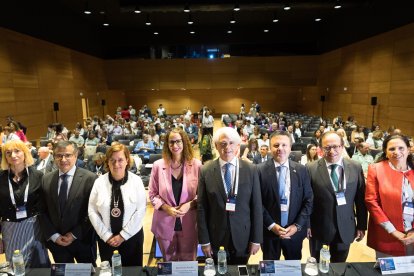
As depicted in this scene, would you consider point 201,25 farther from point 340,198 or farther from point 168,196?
point 340,198

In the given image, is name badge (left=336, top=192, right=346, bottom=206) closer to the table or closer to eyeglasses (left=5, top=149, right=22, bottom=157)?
the table

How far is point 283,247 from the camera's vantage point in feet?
8.45

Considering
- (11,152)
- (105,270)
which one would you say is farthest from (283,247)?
(11,152)

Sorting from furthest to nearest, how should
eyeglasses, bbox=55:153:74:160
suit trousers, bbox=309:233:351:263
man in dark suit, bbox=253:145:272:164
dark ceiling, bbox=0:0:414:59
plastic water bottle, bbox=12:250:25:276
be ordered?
dark ceiling, bbox=0:0:414:59, man in dark suit, bbox=253:145:272:164, suit trousers, bbox=309:233:351:263, eyeglasses, bbox=55:153:74:160, plastic water bottle, bbox=12:250:25:276

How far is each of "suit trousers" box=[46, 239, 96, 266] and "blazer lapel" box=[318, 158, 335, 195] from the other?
2186mm

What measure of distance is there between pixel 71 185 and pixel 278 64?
20.0m

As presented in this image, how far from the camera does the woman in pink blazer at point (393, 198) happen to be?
7.68 ft

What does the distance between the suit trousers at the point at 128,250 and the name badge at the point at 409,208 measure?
7.47 ft

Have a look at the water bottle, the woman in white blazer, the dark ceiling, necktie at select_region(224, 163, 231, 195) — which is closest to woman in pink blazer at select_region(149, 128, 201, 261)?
the woman in white blazer

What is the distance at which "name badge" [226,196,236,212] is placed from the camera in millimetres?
2301

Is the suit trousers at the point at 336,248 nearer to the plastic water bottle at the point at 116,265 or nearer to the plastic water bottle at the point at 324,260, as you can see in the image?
the plastic water bottle at the point at 324,260

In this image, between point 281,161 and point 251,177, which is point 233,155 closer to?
point 251,177

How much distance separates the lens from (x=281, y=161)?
2480mm

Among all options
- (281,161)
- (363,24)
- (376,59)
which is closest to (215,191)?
(281,161)
